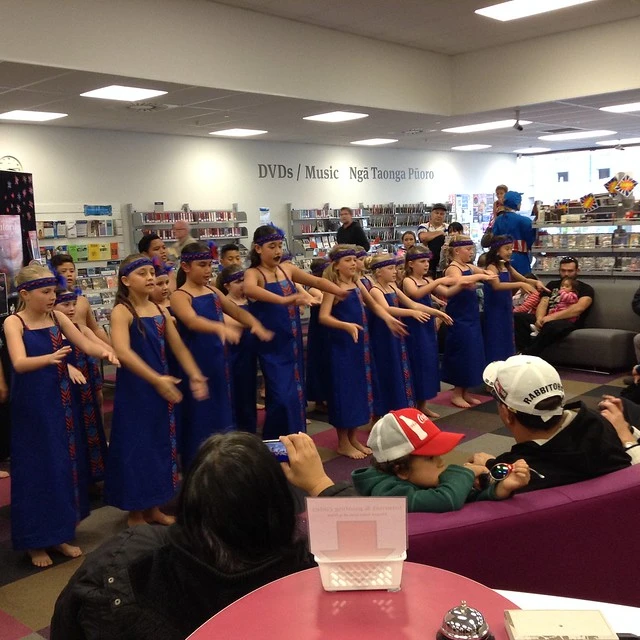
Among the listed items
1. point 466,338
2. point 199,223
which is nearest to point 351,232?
point 199,223

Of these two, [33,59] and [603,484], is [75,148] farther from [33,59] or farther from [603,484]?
[603,484]

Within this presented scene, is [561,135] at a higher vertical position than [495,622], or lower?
higher

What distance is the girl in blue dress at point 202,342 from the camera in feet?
13.6

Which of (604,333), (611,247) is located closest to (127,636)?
(604,333)

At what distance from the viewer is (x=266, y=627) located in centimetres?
125

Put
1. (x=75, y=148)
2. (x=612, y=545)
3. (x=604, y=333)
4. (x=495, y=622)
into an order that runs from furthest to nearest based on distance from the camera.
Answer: (x=75, y=148)
(x=604, y=333)
(x=612, y=545)
(x=495, y=622)

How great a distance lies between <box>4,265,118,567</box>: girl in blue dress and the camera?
338cm

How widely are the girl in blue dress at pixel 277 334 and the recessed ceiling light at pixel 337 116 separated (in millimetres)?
4882

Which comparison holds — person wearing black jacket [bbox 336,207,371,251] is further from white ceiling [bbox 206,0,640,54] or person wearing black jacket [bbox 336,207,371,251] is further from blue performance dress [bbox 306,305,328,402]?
blue performance dress [bbox 306,305,328,402]

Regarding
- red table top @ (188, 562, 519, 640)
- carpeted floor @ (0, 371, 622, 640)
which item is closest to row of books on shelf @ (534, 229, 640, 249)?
carpeted floor @ (0, 371, 622, 640)

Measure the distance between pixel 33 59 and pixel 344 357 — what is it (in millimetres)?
3405

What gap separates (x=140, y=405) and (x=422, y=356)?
2.57m

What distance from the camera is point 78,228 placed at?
375 inches

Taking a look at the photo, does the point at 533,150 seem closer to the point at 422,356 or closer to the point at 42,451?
the point at 422,356
